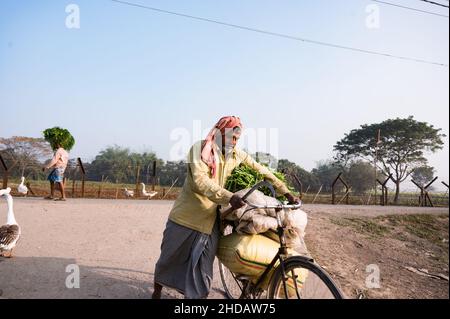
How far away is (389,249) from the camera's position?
891 centimetres

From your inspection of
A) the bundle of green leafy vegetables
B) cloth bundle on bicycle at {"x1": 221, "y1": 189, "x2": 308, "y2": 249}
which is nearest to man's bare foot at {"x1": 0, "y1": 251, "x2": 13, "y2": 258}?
the bundle of green leafy vegetables

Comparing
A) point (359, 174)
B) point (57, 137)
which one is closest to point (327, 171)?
point (359, 174)

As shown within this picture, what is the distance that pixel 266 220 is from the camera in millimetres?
3168

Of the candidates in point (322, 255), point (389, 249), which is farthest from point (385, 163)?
point (322, 255)

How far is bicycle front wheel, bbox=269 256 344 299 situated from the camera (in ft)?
8.64

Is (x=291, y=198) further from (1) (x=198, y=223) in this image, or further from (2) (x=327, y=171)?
(2) (x=327, y=171)

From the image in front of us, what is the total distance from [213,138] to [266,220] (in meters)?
0.91

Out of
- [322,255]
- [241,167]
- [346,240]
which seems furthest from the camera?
[346,240]

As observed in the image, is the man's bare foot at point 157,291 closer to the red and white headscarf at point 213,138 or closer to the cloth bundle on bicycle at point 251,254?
the cloth bundle on bicycle at point 251,254

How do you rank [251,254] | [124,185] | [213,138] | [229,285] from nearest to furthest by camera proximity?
[251,254], [213,138], [229,285], [124,185]

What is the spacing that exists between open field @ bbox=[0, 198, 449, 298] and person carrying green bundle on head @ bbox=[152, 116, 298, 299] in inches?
34.9

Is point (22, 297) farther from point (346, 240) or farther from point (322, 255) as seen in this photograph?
point (346, 240)

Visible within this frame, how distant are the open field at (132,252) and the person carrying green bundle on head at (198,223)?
888mm
